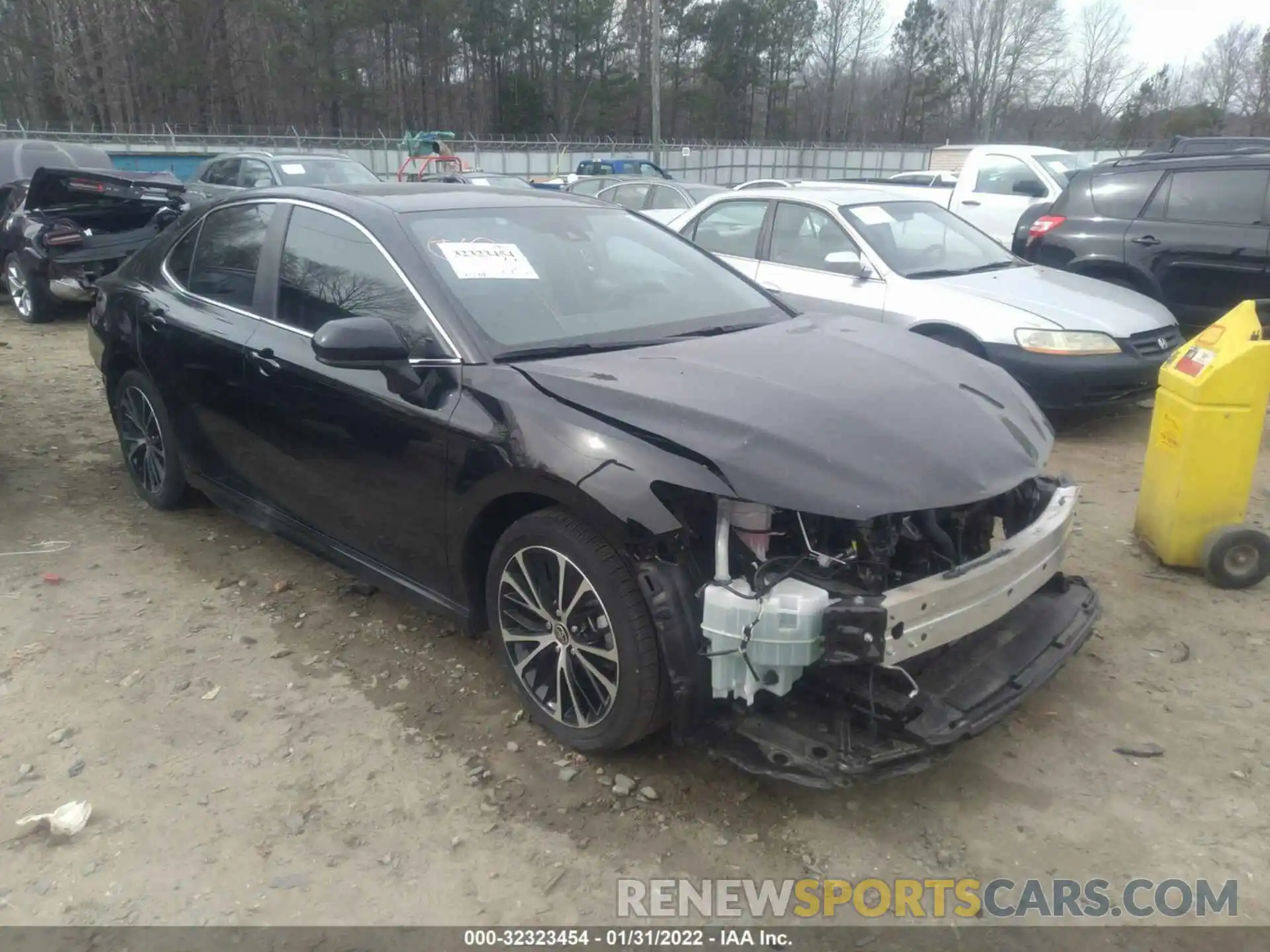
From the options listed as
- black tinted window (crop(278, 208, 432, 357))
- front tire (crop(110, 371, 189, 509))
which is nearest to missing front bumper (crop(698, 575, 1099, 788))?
black tinted window (crop(278, 208, 432, 357))

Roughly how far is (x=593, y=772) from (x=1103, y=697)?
183cm

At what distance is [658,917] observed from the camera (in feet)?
8.13

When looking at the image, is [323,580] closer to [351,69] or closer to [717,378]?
[717,378]

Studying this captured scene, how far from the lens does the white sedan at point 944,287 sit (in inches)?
237

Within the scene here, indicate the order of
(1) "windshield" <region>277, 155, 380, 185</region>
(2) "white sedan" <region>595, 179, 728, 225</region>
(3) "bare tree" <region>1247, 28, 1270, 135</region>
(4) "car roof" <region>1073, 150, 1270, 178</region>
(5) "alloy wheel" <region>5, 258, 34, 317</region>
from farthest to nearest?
(3) "bare tree" <region>1247, 28, 1270, 135</region>, (2) "white sedan" <region>595, 179, 728, 225</region>, (1) "windshield" <region>277, 155, 380, 185</region>, (5) "alloy wheel" <region>5, 258, 34, 317</region>, (4) "car roof" <region>1073, 150, 1270, 178</region>

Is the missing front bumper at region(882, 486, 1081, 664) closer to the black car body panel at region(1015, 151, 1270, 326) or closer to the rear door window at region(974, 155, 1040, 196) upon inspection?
the black car body panel at region(1015, 151, 1270, 326)

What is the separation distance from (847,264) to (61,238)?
8130 mm

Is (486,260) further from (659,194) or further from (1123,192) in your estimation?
(659,194)

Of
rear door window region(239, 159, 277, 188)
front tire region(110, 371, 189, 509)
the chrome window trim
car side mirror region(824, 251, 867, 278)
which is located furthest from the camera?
rear door window region(239, 159, 277, 188)

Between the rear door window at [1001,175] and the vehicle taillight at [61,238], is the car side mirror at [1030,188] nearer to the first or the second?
the rear door window at [1001,175]

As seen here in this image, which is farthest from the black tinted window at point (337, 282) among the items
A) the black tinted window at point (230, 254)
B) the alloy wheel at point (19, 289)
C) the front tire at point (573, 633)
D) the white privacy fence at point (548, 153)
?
the white privacy fence at point (548, 153)

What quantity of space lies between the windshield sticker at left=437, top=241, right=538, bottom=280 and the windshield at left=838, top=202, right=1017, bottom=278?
3692 millimetres

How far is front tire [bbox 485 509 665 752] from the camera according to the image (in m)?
2.73

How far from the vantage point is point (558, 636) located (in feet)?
9.82
